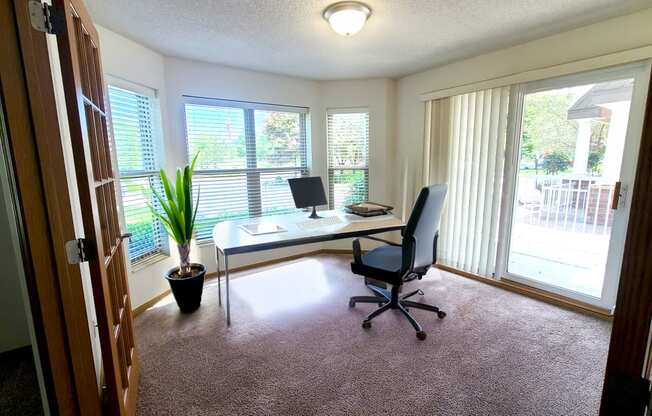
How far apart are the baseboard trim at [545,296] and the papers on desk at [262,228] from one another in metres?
2.15

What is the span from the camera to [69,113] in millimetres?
990

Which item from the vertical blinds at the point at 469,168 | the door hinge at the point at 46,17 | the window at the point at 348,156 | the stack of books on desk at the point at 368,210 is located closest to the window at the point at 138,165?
the door hinge at the point at 46,17

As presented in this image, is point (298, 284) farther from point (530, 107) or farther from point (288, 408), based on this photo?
point (530, 107)

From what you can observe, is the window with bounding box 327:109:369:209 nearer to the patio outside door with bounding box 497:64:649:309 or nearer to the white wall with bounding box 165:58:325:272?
the white wall with bounding box 165:58:325:272

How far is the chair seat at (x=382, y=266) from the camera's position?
2.18m

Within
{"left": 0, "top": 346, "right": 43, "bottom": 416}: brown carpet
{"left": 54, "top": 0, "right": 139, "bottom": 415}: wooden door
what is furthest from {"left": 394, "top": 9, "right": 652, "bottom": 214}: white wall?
{"left": 0, "top": 346, "right": 43, "bottom": 416}: brown carpet

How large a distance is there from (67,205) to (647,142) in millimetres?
1672

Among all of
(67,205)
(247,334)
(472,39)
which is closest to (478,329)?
(247,334)

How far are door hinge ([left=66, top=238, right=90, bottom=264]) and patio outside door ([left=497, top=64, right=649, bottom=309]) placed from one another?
322cm

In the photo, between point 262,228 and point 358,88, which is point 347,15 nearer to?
point 262,228

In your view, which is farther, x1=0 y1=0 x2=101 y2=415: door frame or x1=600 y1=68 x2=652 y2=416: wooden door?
x1=0 y1=0 x2=101 y2=415: door frame

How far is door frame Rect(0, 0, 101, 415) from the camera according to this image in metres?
0.90

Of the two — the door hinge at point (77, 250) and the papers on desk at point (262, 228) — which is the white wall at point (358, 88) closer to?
the papers on desk at point (262, 228)

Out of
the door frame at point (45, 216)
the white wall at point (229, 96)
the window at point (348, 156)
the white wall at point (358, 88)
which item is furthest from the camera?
the window at point (348, 156)
